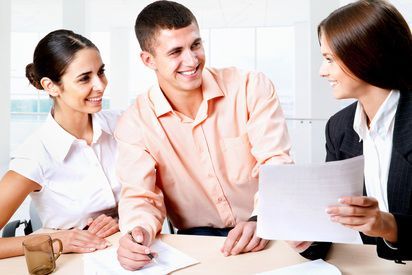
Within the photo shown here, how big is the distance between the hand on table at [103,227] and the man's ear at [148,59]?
25.9 inches

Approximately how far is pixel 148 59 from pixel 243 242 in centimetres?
90

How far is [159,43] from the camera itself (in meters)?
1.54

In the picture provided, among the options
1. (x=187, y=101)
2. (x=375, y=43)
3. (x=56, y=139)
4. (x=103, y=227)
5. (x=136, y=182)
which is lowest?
(x=103, y=227)

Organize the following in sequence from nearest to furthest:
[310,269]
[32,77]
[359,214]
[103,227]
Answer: [359,214] → [310,269] → [103,227] → [32,77]

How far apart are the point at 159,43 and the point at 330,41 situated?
653 millimetres

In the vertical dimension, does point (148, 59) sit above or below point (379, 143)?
above

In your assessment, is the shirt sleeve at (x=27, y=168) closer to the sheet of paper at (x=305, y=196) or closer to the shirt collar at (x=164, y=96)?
the shirt collar at (x=164, y=96)

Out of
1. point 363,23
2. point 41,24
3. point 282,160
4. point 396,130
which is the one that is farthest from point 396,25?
point 41,24

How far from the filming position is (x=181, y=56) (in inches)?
60.0

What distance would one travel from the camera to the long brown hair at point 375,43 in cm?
119

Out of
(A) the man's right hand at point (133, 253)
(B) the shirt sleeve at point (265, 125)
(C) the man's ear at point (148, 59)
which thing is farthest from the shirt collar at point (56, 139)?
(B) the shirt sleeve at point (265, 125)

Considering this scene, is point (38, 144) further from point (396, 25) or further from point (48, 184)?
point (396, 25)

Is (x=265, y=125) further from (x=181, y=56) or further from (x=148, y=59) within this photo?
(x=148, y=59)

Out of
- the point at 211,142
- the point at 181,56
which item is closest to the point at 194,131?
the point at 211,142
